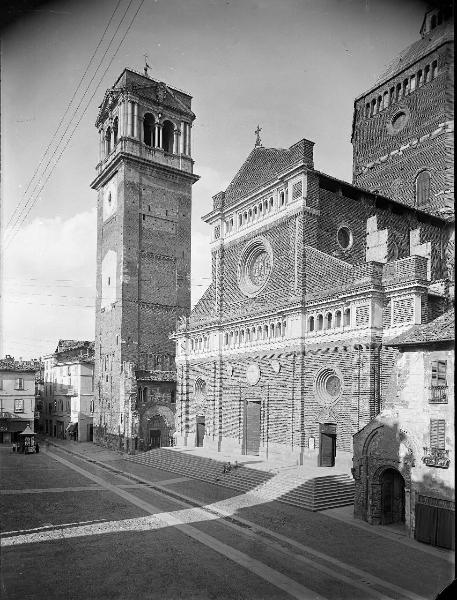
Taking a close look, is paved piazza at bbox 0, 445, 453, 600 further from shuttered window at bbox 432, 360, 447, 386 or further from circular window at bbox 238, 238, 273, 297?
circular window at bbox 238, 238, 273, 297

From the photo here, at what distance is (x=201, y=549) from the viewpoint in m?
13.8

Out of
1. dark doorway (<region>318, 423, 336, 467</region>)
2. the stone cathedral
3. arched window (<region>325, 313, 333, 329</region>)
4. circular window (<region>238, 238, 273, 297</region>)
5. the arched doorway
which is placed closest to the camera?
the stone cathedral

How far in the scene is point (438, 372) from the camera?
1524cm

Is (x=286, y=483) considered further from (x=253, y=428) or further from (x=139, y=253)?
(x=139, y=253)

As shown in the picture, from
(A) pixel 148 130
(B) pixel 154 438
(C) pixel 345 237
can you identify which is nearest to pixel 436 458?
(C) pixel 345 237

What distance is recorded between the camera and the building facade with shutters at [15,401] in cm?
4556

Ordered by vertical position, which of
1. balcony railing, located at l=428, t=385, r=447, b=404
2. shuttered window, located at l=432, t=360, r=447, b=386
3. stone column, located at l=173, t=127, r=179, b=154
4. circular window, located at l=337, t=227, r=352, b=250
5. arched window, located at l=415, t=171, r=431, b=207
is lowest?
balcony railing, located at l=428, t=385, r=447, b=404

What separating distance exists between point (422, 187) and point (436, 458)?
2326cm

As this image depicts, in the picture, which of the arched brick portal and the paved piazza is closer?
the paved piazza

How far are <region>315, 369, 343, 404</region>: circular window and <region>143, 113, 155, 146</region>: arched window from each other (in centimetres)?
2410

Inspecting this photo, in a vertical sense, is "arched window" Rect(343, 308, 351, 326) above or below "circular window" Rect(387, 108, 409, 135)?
below

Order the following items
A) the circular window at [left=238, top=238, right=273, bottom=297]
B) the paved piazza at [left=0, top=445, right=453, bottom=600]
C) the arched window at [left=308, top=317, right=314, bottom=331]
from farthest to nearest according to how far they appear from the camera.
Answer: the circular window at [left=238, top=238, right=273, bottom=297]
the arched window at [left=308, top=317, right=314, bottom=331]
the paved piazza at [left=0, top=445, right=453, bottom=600]

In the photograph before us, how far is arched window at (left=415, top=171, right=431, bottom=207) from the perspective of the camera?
109ft

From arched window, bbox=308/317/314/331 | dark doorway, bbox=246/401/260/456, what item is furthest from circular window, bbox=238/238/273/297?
dark doorway, bbox=246/401/260/456
